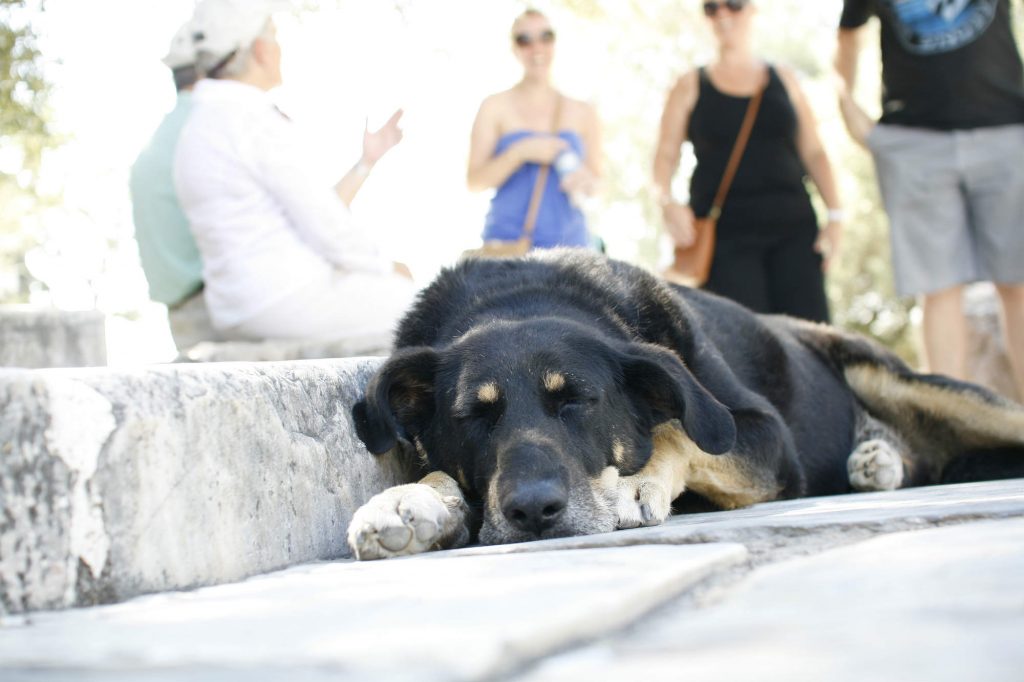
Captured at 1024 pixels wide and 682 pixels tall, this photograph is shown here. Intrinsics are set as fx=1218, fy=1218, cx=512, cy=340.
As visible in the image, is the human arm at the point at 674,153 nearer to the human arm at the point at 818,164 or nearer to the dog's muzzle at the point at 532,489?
the human arm at the point at 818,164

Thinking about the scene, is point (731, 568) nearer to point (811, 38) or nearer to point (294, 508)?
point (294, 508)

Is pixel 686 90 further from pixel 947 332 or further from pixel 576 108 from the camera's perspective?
pixel 947 332

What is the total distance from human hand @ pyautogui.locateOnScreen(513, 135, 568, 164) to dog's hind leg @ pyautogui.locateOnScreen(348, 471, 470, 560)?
3805mm

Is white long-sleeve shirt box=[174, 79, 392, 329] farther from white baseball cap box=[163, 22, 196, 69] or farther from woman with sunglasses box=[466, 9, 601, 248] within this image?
woman with sunglasses box=[466, 9, 601, 248]

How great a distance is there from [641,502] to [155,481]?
152 cm

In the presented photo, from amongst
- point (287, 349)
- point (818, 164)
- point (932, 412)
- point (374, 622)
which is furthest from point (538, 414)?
point (818, 164)

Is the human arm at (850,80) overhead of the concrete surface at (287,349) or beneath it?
overhead

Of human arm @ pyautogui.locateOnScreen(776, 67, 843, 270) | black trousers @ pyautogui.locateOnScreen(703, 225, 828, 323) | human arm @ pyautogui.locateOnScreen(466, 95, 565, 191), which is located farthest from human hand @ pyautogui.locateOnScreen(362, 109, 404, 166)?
human arm @ pyautogui.locateOnScreen(776, 67, 843, 270)

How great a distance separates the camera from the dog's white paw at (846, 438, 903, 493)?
17.1ft

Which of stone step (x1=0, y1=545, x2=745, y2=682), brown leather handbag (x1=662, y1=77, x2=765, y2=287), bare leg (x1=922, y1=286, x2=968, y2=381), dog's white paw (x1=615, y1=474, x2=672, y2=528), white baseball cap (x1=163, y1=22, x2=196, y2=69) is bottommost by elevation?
stone step (x1=0, y1=545, x2=745, y2=682)

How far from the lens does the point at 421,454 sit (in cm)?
399

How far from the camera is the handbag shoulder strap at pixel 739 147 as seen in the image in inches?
279

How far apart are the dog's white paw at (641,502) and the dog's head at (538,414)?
0.04 metres

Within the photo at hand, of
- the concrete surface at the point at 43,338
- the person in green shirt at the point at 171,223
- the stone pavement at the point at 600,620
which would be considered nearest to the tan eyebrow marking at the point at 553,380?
the stone pavement at the point at 600,620
